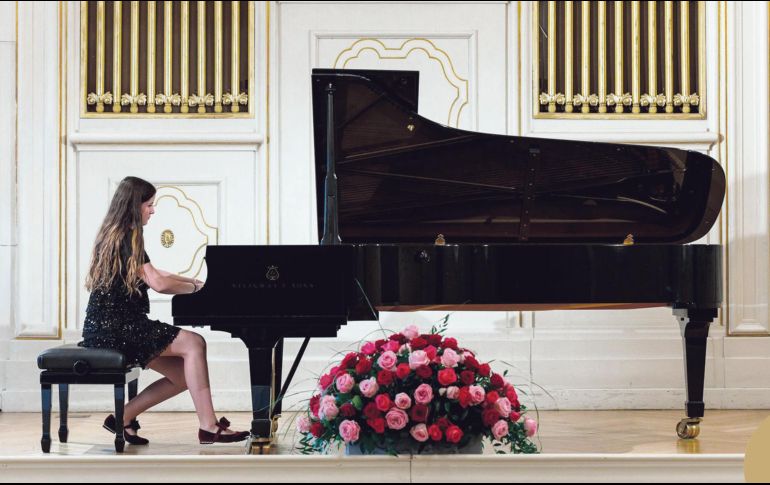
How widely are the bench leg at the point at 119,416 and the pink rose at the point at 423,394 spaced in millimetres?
1305

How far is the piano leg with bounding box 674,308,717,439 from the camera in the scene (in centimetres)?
396

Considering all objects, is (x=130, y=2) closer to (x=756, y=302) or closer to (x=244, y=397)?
(x=244, y=397)

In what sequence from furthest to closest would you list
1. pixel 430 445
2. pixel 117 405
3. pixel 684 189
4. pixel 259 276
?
pixel 684 189
pixel 117 405
pixel 259 276
pixel 430 445

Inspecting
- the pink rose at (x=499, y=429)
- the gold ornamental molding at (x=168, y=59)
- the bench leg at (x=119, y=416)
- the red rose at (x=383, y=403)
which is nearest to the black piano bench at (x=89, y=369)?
the bench leg at (x=119, y=416)

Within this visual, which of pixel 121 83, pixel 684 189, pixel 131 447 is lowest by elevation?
pixel 131 447

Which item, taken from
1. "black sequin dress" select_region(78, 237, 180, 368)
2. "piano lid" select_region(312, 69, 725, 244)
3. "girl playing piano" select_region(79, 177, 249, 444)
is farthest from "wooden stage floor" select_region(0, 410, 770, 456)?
"piano lid" select_region(312, 69, 725, 244)

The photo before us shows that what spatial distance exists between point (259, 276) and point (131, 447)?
1066mm

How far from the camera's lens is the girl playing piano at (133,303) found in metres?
3.81

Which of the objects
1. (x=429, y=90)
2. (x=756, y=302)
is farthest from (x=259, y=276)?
(x=756, y=302)

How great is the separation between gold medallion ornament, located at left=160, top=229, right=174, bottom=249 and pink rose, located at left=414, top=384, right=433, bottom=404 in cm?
252

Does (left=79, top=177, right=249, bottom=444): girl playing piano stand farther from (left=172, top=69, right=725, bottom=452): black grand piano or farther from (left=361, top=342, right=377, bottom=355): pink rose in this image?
(left=361, top=342, right=377, bottom=355): pink rose

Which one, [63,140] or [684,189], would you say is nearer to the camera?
[684,189]

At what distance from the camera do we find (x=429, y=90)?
524 cm

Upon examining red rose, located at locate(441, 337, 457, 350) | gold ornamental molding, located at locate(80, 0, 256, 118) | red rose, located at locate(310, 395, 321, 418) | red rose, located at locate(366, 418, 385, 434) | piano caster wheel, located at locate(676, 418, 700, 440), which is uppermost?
gold ornamental molding, located at locate(80, 0, 256, 118)
